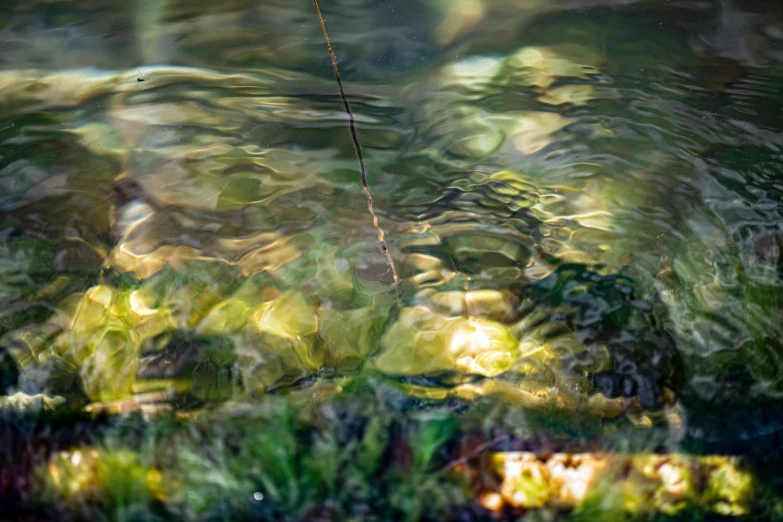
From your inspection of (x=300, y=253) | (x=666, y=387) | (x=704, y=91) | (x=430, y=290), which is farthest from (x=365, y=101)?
(x=666, y=387)

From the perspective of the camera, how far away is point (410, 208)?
2301mm

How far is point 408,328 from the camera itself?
2.06 metres

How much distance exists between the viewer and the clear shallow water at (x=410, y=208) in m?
1.93

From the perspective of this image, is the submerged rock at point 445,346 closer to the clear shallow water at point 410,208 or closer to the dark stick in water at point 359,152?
the clear shallow water at point 410,208

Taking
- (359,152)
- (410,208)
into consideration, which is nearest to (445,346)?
(410,208)

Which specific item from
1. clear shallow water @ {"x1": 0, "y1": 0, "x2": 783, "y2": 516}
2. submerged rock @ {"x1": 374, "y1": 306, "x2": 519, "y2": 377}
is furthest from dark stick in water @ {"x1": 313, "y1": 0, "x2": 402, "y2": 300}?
submerged rock @ {"x1": 374, "y1": 306, "x2": 519, "y2": 377}

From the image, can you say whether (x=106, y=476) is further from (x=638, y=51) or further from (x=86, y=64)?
(x=638, y=51)

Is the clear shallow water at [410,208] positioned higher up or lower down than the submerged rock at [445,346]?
higher up

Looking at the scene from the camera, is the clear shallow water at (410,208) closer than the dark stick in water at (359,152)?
Yes

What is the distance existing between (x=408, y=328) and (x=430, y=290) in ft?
0.58

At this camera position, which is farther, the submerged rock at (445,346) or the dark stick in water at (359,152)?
the dark stick in water at (359,152)

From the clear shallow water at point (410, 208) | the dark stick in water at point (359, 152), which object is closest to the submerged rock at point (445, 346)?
the clear shallow water at point (410, 208)

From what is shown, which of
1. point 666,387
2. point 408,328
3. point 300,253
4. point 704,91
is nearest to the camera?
point 666,387

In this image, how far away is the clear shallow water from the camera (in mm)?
1927
